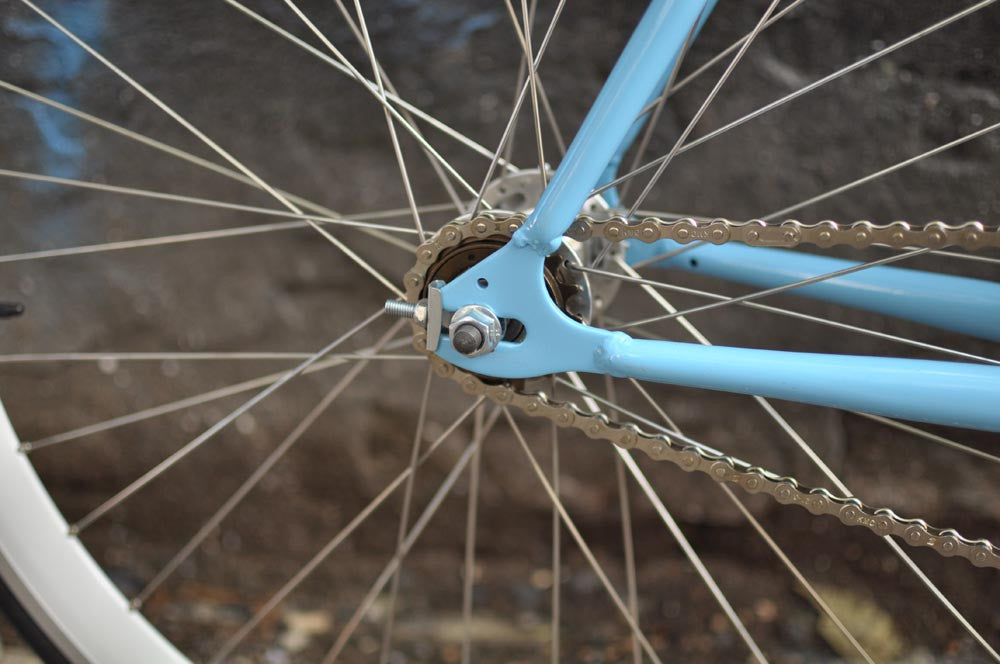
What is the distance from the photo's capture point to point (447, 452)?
121cm

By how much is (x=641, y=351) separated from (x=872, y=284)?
0.24 m

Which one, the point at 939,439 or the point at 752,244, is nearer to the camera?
the point at 752,244

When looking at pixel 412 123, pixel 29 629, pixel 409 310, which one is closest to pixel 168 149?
pixel 412 123

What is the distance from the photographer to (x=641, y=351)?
637mm

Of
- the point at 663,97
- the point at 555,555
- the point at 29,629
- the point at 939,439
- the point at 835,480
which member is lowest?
the point at 29,629

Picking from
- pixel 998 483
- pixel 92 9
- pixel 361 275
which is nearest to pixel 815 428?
pixel 998 483

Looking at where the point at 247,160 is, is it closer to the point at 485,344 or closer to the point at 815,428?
the point at 485,344

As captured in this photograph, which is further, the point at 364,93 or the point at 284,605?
the point at 284,605

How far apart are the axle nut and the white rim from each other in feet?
1.62

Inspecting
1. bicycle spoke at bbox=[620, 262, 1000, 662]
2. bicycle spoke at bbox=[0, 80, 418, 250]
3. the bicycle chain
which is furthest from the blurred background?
the bicycle chain

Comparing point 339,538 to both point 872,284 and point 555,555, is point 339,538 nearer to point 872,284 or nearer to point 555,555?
point 555,555

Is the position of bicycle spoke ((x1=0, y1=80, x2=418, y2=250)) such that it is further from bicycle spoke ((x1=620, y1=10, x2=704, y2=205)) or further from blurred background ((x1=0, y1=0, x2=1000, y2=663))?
bicycle spoke ((x1=620, y1=10, x2=704, y2=205))

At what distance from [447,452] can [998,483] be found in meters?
0.74

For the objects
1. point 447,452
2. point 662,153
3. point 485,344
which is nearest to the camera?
point 485,344
